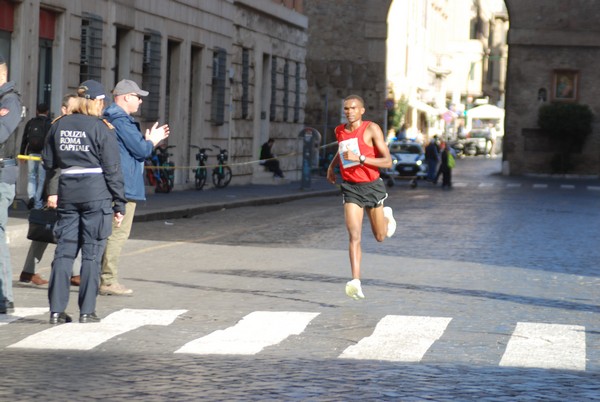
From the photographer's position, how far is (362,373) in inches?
332

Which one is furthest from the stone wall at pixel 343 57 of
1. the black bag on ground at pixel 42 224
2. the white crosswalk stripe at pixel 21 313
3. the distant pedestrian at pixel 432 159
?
the white crosswalk stripe at pixel 21 313

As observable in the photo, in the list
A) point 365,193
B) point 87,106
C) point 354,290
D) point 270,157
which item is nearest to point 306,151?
point 270,157

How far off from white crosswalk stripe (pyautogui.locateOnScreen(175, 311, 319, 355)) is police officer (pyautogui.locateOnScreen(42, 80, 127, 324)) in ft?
3.53

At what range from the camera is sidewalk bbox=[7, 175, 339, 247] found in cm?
2031

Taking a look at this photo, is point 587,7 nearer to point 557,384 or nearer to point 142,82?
point 142,82

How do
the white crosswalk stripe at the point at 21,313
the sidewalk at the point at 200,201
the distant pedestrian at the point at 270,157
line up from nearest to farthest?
the white crosswalk stripe at the point at 21,313 → the sidewalk at the point at 200,201 → the distant pedestrian at the point at 270,157

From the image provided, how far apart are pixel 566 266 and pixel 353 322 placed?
20.6 feet

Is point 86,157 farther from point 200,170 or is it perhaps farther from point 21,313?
point 200,170

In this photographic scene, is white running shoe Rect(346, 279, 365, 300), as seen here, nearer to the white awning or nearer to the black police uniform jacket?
the black police uniform jacket

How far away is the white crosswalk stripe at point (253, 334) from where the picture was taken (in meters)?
9.34

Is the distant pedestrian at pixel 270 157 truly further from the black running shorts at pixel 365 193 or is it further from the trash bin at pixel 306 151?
the black running shorts at pixel 365 193

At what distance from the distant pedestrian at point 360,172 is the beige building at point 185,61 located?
501 inches

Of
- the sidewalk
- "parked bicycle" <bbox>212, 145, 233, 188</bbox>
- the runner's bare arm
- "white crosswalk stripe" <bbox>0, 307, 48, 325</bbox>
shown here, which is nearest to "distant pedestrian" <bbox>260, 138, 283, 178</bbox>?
the sidewalk

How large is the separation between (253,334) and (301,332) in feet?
1.23
